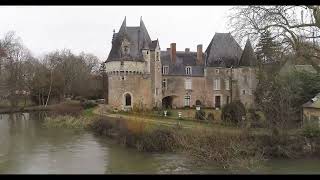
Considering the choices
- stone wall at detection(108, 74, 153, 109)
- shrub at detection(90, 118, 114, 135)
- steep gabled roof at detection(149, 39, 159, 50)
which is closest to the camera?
shrub at detection(90, 118, 114, 135)

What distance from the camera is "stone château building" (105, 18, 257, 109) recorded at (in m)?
36.3

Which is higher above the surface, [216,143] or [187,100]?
[187,100]

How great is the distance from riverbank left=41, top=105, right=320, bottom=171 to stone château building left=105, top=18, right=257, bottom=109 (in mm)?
14084

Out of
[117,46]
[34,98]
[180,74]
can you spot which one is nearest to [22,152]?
[117,46]

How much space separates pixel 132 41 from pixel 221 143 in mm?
20598

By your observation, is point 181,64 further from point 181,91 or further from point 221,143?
point 221,143

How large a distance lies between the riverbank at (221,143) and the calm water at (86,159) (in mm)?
525

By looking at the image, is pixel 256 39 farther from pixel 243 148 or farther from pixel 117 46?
pixel 117 46

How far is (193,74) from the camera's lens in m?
39.2

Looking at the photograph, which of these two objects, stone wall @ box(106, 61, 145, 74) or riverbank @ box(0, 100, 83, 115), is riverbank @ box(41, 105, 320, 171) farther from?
stone wall @ box(106, 61, 145, 74)

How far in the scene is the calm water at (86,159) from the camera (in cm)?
1525

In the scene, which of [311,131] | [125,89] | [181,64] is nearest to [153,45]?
[181,64]

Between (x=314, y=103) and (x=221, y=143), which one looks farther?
(x=314, y=103)

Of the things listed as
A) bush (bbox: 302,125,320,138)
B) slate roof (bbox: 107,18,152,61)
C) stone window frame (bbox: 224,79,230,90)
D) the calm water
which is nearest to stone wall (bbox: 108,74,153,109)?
slate roof (bbox: 107,18,152,61)
